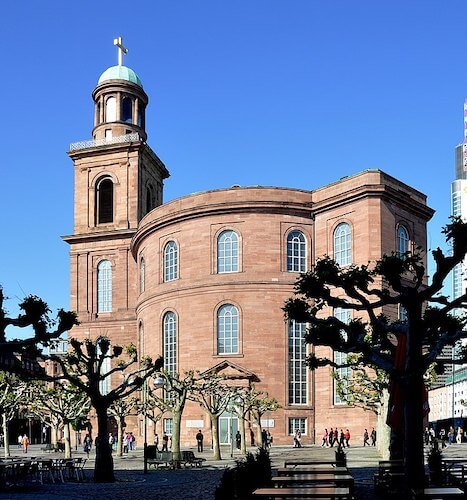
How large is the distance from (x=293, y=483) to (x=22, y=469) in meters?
14.5

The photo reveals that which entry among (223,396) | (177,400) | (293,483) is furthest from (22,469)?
(223,396)

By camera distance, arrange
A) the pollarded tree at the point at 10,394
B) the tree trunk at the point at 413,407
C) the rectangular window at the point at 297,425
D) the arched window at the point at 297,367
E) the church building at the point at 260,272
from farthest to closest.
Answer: the arched window at the point at 297,367 < the rectangular window at the point at 297,425 < the church building at the point at 260,272 < the pollarded tree at the point at 10,394 < the tree trunk at the point at 413,407

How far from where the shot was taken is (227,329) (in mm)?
56906

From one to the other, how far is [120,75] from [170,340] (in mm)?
25725

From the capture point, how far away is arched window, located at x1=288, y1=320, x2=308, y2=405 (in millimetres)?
55781

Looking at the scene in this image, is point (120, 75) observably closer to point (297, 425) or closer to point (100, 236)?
point (100, 236)

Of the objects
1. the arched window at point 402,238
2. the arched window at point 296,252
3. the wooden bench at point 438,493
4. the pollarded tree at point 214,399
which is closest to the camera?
the wooden bench at point 438,493

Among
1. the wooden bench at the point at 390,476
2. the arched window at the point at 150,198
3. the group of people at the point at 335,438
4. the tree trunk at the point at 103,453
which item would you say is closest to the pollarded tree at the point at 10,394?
the group of people at the point at 335,438

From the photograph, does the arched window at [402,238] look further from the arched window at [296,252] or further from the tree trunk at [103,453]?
the tree trunk at [103,453]

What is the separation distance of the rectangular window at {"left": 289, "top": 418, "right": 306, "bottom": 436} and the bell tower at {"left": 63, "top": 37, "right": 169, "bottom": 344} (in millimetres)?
17559

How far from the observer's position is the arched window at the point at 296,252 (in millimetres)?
57062

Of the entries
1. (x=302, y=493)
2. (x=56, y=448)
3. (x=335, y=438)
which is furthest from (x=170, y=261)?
(x=302, y=493)

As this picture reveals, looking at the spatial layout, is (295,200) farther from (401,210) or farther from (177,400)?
(177,400)

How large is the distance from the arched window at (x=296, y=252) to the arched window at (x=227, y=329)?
187 inches
